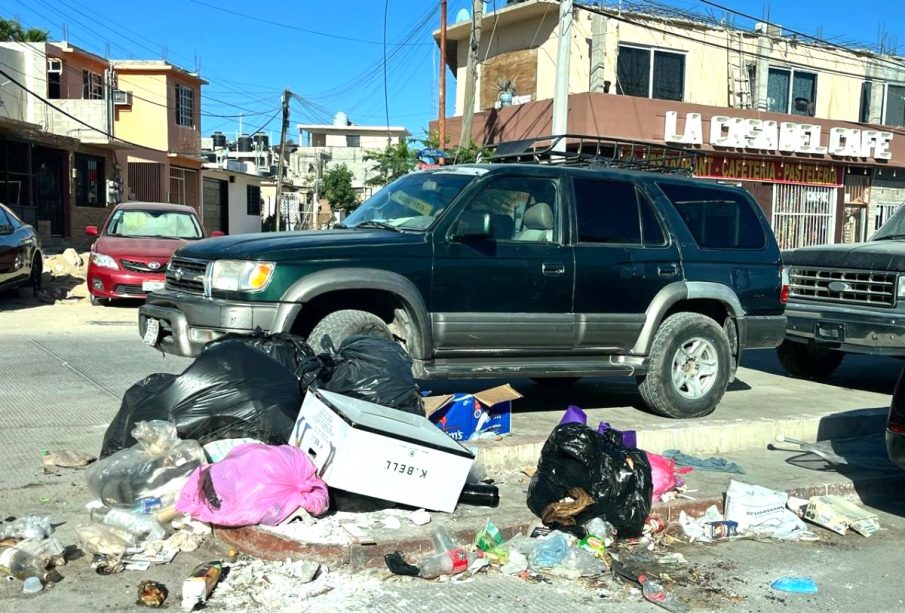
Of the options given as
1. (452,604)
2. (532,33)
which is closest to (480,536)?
(452,604)

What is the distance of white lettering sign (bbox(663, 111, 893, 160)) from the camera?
2159 centimetres

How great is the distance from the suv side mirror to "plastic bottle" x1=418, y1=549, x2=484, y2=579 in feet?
8.24

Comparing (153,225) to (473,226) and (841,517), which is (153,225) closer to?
(473,226)

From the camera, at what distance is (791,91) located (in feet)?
79.8

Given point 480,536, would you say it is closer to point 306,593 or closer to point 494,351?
Result: point 306,593

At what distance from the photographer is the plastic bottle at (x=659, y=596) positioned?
13.1 feet

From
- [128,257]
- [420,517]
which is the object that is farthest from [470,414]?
[128,257]

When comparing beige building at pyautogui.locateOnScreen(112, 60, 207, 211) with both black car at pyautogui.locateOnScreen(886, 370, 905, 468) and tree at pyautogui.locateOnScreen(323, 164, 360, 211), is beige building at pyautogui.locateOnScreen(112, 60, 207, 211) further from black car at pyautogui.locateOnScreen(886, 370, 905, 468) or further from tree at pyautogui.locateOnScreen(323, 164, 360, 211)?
black car at pyautogui.locateOnScreen(886, 370, 905, 468)

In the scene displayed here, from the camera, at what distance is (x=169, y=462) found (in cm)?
463

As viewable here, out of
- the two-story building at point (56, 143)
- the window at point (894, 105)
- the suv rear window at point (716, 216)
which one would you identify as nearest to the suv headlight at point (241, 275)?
the suv rear window at point (716, 216)

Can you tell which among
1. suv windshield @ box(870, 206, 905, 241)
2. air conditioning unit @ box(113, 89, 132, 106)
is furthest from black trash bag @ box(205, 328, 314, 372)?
air conditioning unit @ box(113, 89, 132, 106)

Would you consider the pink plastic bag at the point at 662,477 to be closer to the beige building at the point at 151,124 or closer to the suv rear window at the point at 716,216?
the suv rear window at the point at 716,216

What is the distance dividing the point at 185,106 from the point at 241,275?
31732mm

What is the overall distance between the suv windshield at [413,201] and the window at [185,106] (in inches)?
1156
